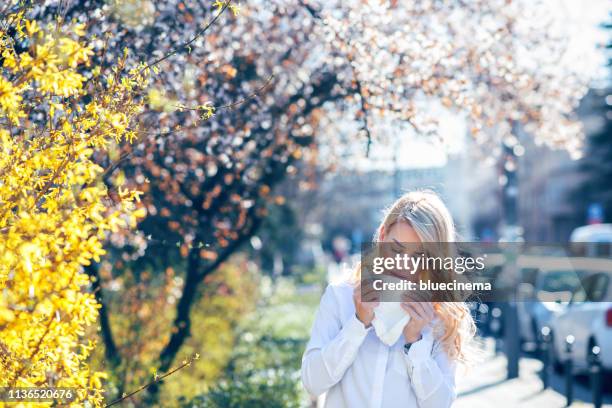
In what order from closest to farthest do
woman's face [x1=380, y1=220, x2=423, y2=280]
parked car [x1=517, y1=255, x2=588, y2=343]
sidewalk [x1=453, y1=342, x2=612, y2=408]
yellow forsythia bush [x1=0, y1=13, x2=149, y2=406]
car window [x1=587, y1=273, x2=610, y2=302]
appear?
yellow forsythia bush [x1=0, y1=13, x2=149, y2=406] → woman's face [x1=380, y1=220, x2=423, y2=280] → sidewalk [x1=453, y1=342, x2=612, y2=408] → car window [x1=587, y1=273, x2=610, y2=302] → parked car [x1=517, y1=255, x2=588, y2=343]

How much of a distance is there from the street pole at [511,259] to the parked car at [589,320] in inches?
28.3

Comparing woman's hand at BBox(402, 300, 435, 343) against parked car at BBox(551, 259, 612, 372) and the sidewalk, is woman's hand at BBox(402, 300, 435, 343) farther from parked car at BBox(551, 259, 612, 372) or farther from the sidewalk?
parked car at BBox(551, 259, 612, 372)

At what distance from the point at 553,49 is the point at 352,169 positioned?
21.3ft

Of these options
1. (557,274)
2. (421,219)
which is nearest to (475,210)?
(557,274)

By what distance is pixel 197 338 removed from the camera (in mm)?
11836

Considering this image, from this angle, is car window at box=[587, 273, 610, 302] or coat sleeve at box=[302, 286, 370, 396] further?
car window at box=[587, 273, 610, 302]

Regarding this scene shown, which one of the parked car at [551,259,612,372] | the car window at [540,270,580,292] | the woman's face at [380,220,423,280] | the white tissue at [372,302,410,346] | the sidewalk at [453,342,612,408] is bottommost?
the sidewalk at [453,342,612,408]

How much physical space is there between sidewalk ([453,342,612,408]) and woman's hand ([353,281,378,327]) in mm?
6093

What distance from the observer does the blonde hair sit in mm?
3318

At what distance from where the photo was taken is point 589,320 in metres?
11.6

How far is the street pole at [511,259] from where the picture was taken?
11.8 metres

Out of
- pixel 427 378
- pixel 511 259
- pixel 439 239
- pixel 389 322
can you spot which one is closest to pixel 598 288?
pixel 511 259

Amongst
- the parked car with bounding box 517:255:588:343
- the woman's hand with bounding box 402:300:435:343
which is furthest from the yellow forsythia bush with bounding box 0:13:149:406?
the parked car with bounding box 517:255:588:343

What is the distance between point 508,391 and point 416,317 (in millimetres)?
8466
